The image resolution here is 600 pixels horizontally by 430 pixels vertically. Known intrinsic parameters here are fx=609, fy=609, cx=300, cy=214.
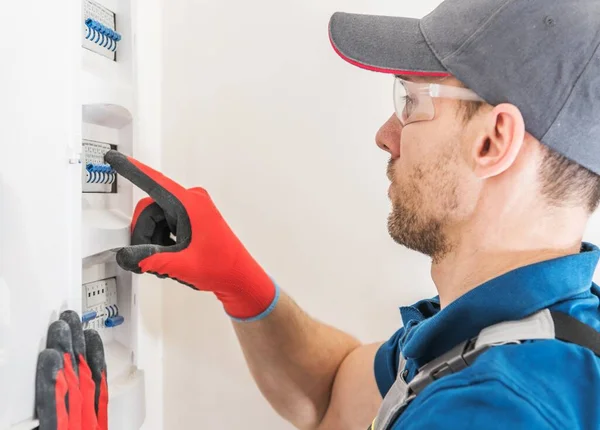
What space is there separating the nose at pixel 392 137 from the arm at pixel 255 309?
0.35m

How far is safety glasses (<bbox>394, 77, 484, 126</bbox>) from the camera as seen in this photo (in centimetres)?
89

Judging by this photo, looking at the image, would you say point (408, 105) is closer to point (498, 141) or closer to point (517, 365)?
point (498, 141)

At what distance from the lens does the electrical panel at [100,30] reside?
3.56ft

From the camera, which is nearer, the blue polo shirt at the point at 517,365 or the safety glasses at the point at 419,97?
the blue polo shirt at the point at 517,365

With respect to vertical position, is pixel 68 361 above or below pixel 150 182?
below

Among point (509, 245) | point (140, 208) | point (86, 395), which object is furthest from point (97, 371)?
point (509, 245)

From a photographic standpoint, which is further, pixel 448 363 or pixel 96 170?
pixel 96 170

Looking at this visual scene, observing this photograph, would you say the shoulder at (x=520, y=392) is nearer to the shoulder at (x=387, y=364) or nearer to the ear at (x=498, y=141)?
the ear at (x=498, y=141)

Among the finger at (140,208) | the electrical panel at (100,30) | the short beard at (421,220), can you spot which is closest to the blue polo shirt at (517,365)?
the short beard at (421,220)

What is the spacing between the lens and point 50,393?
905 mm

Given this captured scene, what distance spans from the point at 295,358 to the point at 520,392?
2.35ft

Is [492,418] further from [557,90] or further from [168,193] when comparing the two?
[168,193]

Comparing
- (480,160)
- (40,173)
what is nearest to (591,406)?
(480,160)

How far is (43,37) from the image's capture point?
0.91 m
